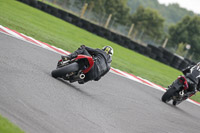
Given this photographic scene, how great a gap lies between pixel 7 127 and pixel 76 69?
390cm

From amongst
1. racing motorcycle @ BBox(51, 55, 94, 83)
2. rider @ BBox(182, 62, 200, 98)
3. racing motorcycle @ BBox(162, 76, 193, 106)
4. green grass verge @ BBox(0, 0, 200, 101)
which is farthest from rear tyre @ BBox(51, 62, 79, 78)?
green grass verge @ BBox(0, 0, 200, 101)

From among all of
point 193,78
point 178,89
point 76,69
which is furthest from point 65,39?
point 76,69

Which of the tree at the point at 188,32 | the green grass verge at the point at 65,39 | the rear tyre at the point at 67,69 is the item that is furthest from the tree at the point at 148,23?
the rear tyre at the point at 67,69

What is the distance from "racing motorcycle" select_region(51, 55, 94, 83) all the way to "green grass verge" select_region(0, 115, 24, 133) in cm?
353

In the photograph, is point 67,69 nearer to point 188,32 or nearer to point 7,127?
point 7,127

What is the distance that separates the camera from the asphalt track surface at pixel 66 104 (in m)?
5.22

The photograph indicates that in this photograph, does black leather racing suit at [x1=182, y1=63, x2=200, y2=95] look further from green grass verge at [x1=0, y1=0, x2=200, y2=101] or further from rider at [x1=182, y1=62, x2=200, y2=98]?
green grass verge at [x1=0, y1=0, x2=200, y2=101]

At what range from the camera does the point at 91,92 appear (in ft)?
27.8

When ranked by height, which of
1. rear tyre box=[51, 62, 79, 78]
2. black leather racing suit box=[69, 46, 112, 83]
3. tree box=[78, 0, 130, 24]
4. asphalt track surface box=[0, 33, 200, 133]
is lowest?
tree box=[78, 0, 130, 24]

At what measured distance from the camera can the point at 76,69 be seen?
7.87 metres

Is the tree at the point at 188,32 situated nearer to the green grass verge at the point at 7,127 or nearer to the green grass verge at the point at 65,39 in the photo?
the green grass verge at the point at 65,39

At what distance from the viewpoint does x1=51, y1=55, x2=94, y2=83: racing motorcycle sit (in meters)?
7.84

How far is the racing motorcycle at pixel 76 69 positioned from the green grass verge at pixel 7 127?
3.53 meters

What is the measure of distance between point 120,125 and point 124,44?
20229mm
